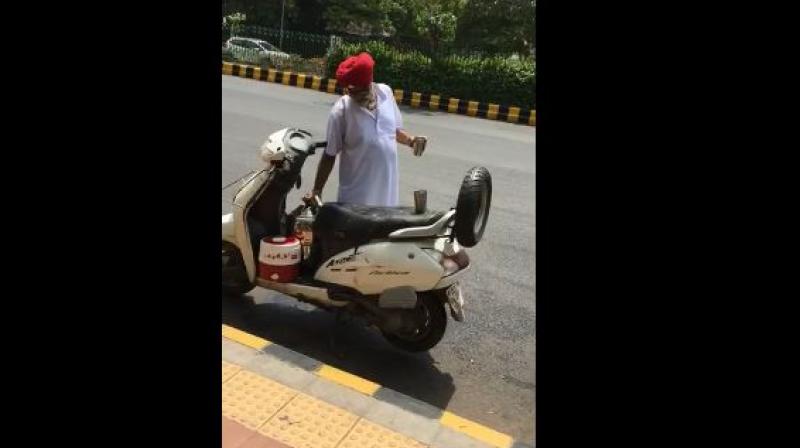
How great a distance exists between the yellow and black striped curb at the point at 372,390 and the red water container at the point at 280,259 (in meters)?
0.36

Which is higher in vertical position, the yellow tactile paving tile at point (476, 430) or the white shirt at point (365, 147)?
the white shirt at point (365, 147)

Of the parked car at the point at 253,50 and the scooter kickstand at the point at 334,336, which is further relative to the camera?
the parked car at the point at 253,50

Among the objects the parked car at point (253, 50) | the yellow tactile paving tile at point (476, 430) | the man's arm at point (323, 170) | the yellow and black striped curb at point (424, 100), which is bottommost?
the yellow tactile paving tile at point (476, 430)

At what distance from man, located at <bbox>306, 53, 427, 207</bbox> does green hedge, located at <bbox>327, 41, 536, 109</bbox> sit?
36.5 feet

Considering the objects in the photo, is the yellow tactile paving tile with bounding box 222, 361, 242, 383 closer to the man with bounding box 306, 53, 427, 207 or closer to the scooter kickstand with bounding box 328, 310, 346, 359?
the scooter kickstand with bounding box 328, 310, 346, 359

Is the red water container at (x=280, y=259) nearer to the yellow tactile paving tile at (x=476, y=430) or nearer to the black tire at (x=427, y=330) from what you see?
the black tire at (x=427, y=330)

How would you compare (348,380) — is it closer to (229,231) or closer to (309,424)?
(309,424)

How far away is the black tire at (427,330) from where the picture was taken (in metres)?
3.50

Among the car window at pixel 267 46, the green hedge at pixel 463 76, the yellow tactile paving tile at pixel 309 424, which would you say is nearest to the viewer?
the yellow tactile paving tile at pixel 309 424

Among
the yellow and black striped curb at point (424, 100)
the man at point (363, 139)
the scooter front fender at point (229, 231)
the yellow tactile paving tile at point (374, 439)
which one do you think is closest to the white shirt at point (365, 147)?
the man at point (363, 139)

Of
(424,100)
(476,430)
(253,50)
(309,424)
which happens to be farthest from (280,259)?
(253,50)
